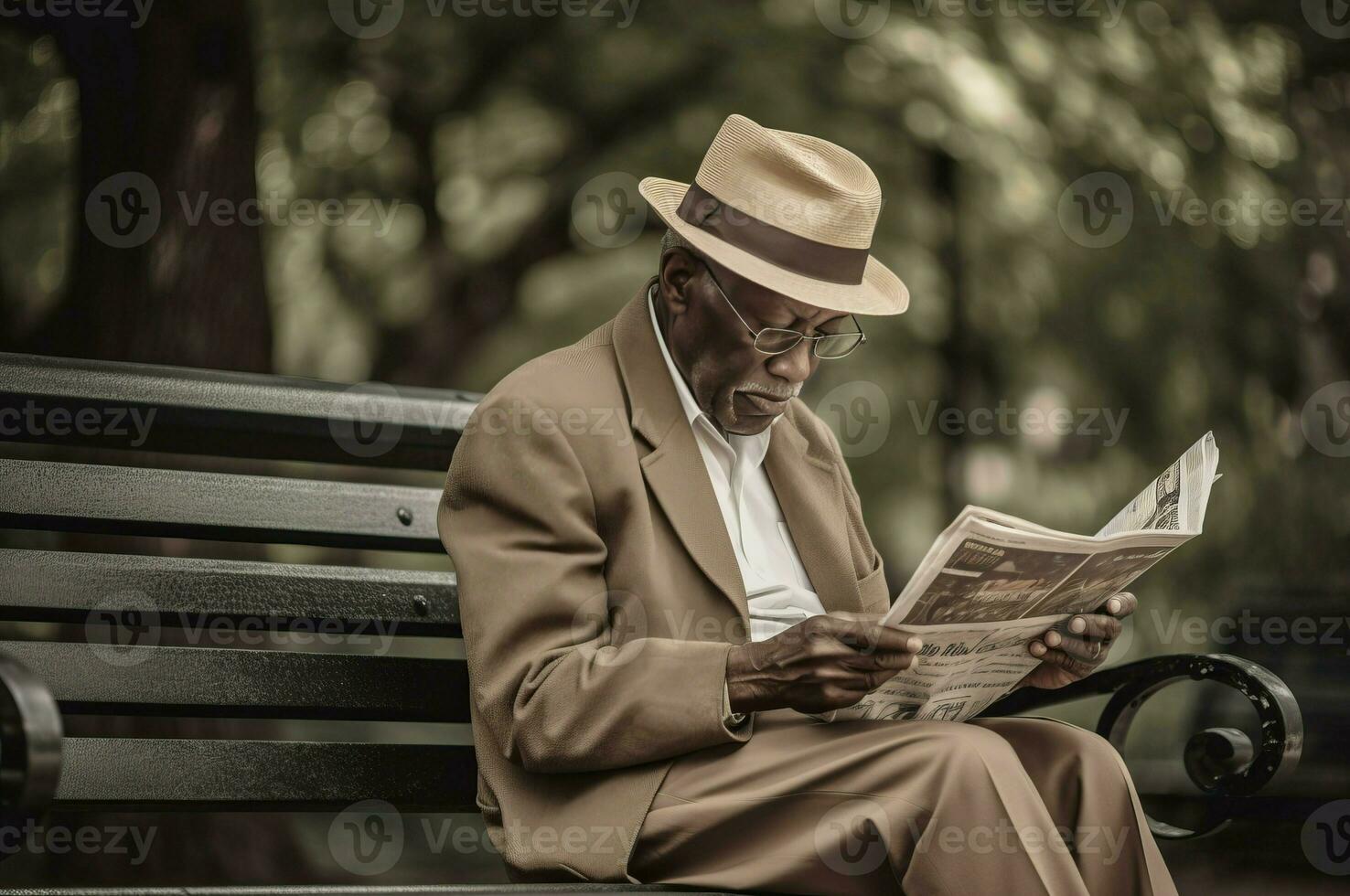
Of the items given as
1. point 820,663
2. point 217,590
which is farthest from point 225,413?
point 820,663

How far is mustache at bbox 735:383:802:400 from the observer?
303 centimetres

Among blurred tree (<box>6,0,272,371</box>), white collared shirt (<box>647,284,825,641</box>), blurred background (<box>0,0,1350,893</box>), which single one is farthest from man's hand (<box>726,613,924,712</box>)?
blurred background (<box>0,0,1350,893</box>)

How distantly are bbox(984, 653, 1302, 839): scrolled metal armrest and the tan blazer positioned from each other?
941 mm

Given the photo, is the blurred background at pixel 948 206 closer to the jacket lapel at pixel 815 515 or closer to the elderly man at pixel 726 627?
the jacket lapel at pixel 815 515

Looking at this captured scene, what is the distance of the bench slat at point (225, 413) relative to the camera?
3.09 metres

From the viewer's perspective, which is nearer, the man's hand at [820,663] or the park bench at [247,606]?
the man's hand at [820,663]

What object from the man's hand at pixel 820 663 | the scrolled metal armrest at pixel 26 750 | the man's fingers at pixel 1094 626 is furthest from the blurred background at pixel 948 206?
the man's hand at pixel 820 663

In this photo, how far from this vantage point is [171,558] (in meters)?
3.20

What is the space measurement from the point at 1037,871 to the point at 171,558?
183 centimetres

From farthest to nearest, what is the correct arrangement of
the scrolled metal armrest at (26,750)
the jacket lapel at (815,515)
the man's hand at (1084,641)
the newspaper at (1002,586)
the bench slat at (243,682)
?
the jacket lapel at (815,515)
the bench slat at (243,682)
the man's hand at (1084,641)
the newspaper at (1002,586)
the scrolled metal armrest at (26,750)

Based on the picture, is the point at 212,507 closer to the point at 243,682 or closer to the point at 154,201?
the point at 243,682

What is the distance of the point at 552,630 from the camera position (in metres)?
2.70

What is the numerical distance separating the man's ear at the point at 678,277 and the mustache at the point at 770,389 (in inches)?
7.9

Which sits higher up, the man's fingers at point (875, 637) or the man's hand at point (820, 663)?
the man's fingers at point (875, 637)
